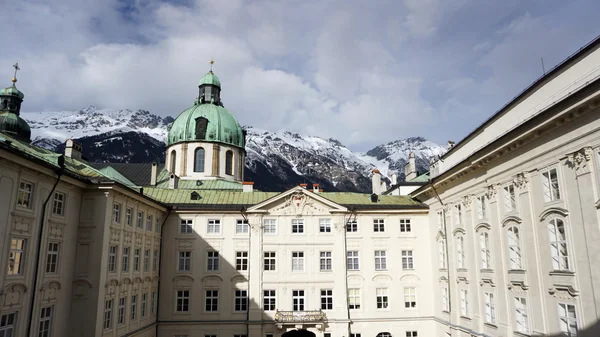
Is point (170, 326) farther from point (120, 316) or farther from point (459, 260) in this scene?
point (459, 260)

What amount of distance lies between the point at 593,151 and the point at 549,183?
3275mm

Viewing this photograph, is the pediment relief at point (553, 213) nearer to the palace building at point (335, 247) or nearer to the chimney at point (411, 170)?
the palace building at point (335, 247)

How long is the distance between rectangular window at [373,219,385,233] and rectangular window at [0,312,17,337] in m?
26.6

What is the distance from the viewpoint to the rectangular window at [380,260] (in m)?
36.3

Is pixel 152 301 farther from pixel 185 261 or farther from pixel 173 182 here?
pixel 173 182

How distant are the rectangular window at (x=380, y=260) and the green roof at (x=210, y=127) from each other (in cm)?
2732

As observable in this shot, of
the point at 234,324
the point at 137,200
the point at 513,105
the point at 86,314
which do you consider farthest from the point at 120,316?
the point at 513,105

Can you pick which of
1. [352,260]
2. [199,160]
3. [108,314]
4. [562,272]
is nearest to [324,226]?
[352,260]

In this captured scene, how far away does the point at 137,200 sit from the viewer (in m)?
29.5

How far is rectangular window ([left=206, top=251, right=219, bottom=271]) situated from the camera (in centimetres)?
3543

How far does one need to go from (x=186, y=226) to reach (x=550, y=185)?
27.2m

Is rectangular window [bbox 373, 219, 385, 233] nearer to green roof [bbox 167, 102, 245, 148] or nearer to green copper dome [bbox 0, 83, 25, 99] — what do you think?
green roof [bbox 167, 102, 245, 148]

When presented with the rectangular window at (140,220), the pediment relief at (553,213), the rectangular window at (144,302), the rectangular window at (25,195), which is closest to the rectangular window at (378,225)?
the pediment relief at (553,213)

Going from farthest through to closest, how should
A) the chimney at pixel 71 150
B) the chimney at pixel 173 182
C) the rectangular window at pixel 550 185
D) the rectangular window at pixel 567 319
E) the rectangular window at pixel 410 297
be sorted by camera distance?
the chimney at pixel 71 150 → the chimney at pixel 173 182 → the rectangular window at pixel 410 297 → the rectangular window at pixel 550 185 → the rectangular window at pixel 567 319
